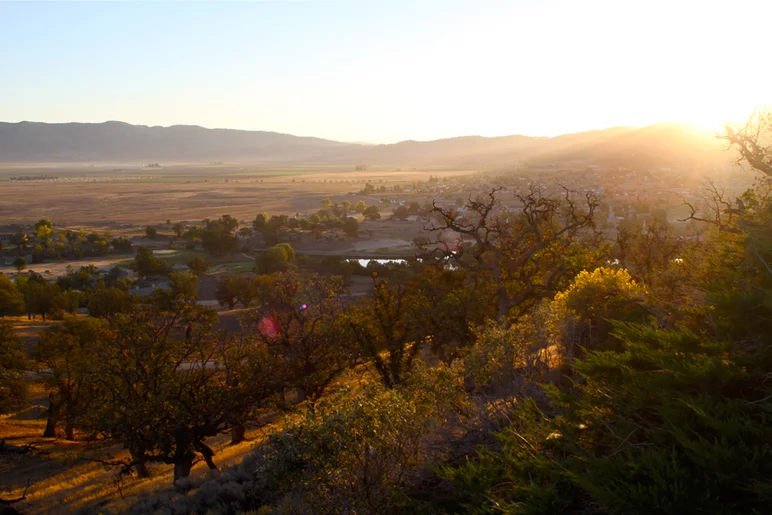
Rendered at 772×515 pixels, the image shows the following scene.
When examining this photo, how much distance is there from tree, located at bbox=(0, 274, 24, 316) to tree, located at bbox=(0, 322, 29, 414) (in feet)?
73.9

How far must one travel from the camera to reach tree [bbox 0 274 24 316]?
44156 mm

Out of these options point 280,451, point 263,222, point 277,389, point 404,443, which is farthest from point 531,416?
point 263,222

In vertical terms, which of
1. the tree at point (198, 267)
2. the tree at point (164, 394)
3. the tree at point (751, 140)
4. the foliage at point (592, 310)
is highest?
the tree at point (751, 140)

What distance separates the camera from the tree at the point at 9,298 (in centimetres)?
4416

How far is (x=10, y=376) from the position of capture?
24266 mm

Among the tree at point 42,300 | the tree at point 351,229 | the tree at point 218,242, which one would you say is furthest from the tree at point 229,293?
the tree at point 351,229

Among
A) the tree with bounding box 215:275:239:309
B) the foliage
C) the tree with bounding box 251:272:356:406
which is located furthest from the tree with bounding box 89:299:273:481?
the tree with bounding box 215:275:239:309

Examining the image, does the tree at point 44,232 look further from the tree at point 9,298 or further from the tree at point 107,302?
the tree at point 107,302

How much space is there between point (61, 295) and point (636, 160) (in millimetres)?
143229

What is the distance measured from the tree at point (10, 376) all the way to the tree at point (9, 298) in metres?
22.5

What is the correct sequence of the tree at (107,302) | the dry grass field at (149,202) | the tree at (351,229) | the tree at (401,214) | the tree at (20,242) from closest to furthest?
the tree at (107,302), the tree at (20,242), the tree at (351,229), the tree at (401,214), the dry grass field at (149,202)

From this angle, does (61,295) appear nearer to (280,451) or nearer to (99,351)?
(99,351)

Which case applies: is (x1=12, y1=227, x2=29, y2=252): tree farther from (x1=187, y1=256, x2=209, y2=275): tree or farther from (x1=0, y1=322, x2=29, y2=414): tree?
(x1=0, y1=322, x2=29, y2=414): tree

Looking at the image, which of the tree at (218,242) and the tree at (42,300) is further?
the tree at (218,242)
